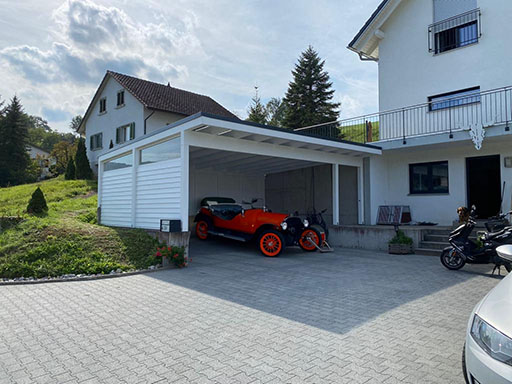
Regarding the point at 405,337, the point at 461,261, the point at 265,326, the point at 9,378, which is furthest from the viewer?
the point at 461,261

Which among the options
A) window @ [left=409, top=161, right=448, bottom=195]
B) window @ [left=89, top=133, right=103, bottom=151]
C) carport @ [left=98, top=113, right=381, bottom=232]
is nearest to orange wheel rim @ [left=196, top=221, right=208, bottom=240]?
carport @ [left=98, top=113, right=381, bottom=232]

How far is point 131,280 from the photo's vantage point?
6.55m

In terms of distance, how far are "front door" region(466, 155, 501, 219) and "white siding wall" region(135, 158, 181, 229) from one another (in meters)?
9.31

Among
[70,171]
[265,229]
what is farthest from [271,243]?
[70,171]

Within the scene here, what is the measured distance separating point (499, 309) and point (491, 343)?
335 mm

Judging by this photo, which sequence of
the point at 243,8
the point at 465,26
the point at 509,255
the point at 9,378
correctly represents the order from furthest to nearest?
the point at 465,26
the point at 243,8
the point at 509,255
the point at 9,378

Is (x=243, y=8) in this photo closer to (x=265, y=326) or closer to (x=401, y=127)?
(x=401, y=127)

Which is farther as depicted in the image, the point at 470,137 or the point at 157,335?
the point at 470,137

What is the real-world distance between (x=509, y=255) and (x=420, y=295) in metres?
2.42

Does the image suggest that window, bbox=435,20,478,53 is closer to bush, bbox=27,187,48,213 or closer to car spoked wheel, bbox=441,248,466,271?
car spoked wheel, bbox=441,248,466,271

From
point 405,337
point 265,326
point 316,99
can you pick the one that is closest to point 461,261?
point 405,337

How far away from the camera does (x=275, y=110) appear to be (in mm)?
41750

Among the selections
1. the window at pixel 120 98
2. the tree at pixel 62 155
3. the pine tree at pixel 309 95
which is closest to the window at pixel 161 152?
the window at pixel 120 98

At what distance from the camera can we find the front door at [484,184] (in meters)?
10.9
